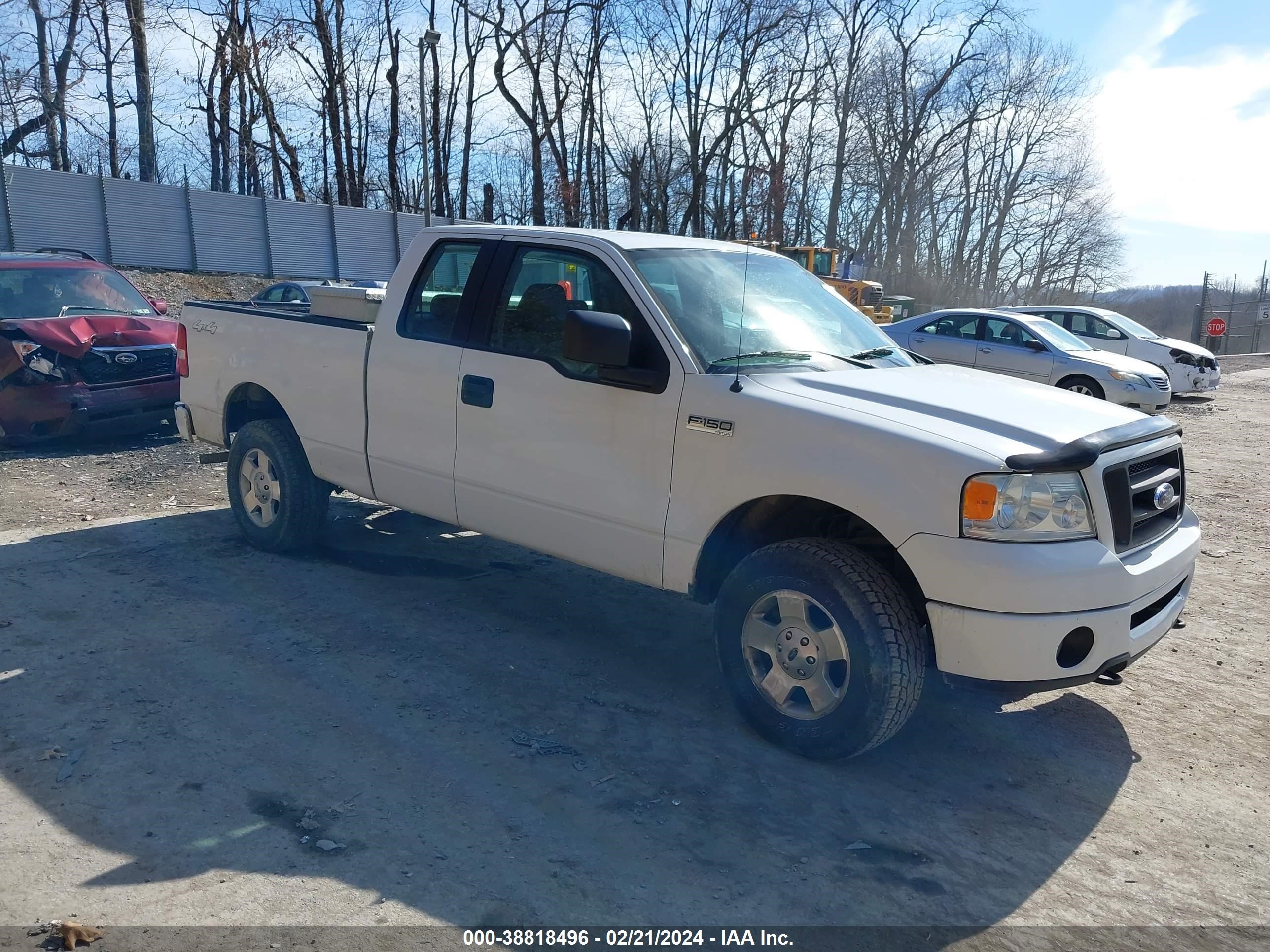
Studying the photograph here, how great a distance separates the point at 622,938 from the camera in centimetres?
288

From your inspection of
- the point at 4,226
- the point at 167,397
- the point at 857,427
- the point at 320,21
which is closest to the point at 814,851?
the point at 857,427

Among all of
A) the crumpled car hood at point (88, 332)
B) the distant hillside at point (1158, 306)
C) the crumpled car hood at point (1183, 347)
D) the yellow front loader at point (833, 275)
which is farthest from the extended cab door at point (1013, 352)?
the distant hillside at point (1158, 306)

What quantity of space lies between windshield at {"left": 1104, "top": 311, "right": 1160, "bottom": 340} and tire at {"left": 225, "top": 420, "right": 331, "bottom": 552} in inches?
626

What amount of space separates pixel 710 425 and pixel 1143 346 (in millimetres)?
16060

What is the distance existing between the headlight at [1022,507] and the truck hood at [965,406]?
0.32 feet

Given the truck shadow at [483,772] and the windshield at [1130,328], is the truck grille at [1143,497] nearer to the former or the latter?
the truck shadow at [483,772]

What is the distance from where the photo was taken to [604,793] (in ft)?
12.0

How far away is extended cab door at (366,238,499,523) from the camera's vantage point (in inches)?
200

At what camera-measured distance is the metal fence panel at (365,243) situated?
35156 millimetres

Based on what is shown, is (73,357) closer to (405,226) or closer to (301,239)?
(301,239)

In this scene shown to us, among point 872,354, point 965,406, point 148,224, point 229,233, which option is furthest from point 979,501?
point 229,233

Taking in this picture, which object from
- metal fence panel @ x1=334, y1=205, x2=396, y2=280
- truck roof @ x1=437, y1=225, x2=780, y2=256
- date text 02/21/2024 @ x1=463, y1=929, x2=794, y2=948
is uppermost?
metal fence panel @ x1=334, y1=205, x2=396, y2=280

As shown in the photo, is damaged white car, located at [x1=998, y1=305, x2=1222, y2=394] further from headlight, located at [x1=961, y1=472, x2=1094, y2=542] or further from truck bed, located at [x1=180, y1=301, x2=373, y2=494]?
headlight, located at [x1=961, y1=472, x2=1094, y2=542]

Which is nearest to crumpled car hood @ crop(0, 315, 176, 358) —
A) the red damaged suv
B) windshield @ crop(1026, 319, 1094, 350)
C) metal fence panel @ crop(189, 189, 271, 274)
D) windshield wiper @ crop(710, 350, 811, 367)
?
the red damaged suv
